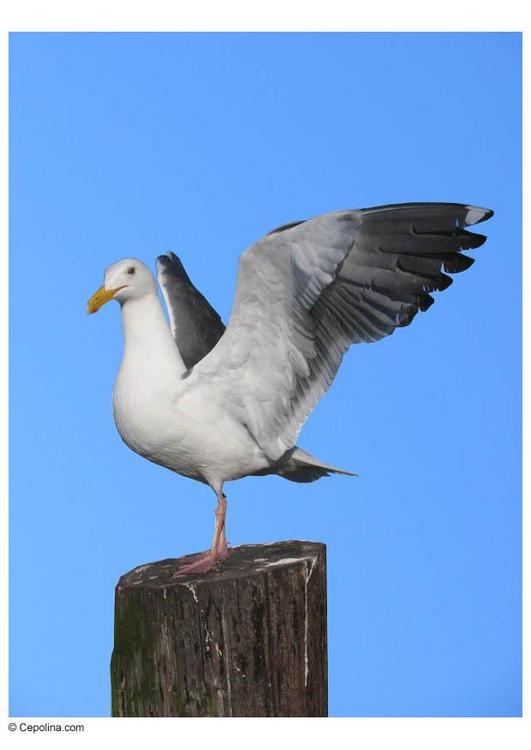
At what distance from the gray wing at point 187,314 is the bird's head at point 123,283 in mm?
898

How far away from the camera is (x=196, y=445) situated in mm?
5453

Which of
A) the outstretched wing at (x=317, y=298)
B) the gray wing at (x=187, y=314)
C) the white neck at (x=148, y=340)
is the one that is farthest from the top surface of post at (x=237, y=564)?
the gray wing at (x=187, y=314)

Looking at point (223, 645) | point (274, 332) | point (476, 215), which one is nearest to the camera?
point (223, 645)

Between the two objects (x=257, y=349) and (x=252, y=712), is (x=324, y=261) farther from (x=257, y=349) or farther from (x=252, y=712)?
(x=252, y=712)

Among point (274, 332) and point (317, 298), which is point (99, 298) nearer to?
point (274, 332)

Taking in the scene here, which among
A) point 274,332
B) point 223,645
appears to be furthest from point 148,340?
point 223,645

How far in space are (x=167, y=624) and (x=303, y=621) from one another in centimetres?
63

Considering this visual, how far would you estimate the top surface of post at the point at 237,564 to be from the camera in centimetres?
503

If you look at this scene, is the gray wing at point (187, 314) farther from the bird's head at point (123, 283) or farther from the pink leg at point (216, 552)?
the pink leg at point (216, 552)

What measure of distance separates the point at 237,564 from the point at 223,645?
55 cm

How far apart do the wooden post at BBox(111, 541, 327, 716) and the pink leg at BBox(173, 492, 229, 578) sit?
11 cm

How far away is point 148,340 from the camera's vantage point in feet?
18.4

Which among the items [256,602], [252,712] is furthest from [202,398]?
[252,712]

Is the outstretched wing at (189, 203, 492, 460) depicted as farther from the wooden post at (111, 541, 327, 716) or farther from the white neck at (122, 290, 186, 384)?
the wooden post at (111, 541, 327, 716)
